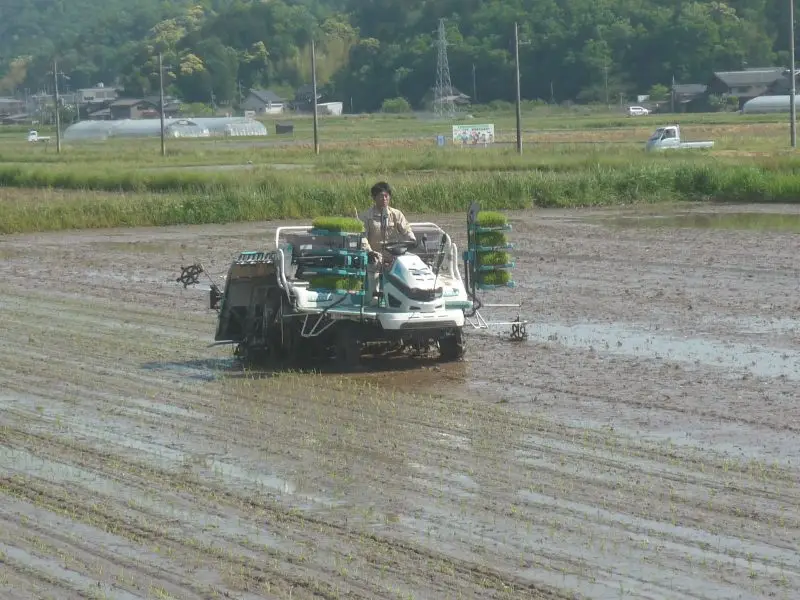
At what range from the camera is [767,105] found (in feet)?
320

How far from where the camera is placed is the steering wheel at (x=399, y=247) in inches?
498

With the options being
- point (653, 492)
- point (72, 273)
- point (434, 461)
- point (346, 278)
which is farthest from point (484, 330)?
point (72, 273)

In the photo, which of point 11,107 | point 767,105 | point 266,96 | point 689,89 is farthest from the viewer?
point 11,107

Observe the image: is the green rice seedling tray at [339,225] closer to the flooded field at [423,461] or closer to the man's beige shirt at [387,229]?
the man's beige shirt at [387,229]

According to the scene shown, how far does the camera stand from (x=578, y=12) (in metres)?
125

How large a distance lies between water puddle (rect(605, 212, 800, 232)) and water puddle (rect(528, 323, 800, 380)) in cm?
1134

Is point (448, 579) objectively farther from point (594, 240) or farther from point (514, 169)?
point (514, 169)

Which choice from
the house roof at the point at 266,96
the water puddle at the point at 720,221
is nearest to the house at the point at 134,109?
the house roof at the point at 266,96

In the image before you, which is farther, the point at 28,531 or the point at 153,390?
the point at 153,390

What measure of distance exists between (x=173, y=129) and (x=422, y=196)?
72.3 meters

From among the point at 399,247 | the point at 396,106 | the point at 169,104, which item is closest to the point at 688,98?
the point at 396,106

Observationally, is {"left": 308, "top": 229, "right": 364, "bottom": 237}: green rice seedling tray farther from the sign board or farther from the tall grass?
the sign board

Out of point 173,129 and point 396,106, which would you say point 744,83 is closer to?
point 396,106

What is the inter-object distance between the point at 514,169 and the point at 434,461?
3400 centimetres
